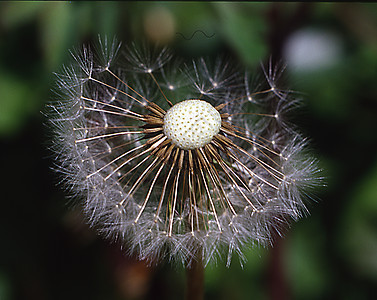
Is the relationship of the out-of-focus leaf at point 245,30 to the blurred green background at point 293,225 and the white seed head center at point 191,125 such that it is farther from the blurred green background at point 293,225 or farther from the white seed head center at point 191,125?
the white seed head center at point 191,125

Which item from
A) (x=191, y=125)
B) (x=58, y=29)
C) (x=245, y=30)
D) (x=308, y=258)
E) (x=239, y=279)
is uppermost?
(x=245, y=30)

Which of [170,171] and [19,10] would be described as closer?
[170,171]

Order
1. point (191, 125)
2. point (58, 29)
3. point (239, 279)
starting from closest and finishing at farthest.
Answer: point (191, 125) → point (58, 29) → point (239, 279)

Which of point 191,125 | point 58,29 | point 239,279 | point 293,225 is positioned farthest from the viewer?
point 293,225

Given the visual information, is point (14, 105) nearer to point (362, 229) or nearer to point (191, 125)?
point (191, 125)

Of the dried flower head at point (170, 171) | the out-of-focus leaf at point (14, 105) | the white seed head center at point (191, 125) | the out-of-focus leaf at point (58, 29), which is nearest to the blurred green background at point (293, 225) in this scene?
the out-of-focus leaf at point (14, 105)

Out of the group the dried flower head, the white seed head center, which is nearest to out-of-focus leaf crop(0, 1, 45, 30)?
the dried flower head

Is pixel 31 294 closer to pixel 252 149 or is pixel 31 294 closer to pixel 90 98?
pixel 90 98

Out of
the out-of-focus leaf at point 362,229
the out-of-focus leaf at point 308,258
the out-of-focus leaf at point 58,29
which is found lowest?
the out-of-focus leaf at point 308,258

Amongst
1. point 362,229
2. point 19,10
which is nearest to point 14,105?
point 19,10
